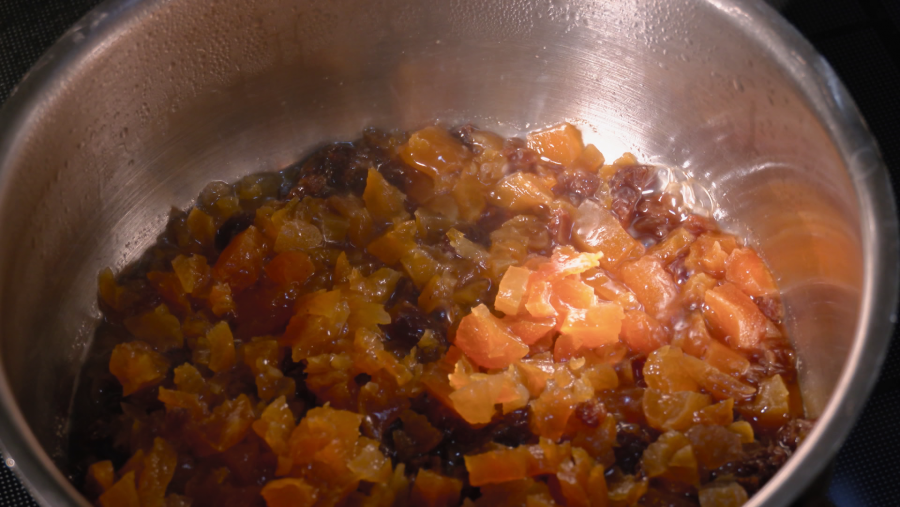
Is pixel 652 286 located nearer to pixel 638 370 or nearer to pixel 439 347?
pixel 638 370

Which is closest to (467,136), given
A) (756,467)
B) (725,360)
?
(725,360)

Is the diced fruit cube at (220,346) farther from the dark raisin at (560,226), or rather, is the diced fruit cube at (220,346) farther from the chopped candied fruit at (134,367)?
the dark raisin at (560,226)

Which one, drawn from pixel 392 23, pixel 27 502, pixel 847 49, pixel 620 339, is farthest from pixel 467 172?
pixel 27 502

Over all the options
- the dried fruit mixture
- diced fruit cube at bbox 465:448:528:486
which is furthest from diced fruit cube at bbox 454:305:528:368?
diced fruit cube at bbox 465:448:528:486

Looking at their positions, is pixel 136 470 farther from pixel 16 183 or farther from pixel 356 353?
pixel 16 183

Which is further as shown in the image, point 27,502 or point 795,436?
point 27,502

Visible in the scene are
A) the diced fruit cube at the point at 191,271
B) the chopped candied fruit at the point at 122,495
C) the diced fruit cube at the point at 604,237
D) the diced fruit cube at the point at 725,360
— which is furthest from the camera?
the diced fruit cube at the point at 604,237

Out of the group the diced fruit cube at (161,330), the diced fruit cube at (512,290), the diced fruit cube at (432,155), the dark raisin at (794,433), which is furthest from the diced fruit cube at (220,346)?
the dark raisin at (794,433)
